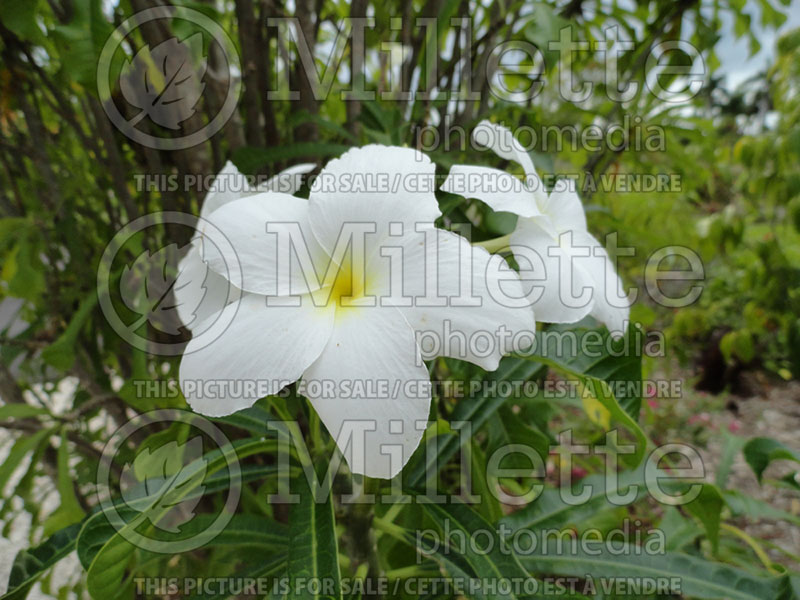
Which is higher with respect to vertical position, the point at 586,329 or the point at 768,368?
the point at 586,329

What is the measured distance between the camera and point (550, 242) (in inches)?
18.1

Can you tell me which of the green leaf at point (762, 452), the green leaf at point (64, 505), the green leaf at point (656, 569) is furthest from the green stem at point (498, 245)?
the green leaf at point (64, 505)

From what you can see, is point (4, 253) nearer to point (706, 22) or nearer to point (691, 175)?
point (706, 22)

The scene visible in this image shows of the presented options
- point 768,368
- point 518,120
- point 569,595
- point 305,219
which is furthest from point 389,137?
point 768,368

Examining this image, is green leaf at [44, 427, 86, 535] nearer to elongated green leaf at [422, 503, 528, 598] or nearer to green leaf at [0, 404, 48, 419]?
green leaf at [0, 404, 48, 419]

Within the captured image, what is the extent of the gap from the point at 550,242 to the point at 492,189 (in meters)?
0.07

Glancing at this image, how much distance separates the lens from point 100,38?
55 cm

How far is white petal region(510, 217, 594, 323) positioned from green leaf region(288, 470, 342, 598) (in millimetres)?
277

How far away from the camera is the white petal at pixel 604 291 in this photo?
468mm

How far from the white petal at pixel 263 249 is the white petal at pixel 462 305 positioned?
76 mm

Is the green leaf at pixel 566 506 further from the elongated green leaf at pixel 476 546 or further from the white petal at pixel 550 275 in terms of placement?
the white petal at pixel 550 275

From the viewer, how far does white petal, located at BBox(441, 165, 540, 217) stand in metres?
0.43

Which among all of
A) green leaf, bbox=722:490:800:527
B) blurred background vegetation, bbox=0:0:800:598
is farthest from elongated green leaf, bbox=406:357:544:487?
green leaf, bbox=722:490:800:527

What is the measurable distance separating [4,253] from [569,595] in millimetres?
1025
